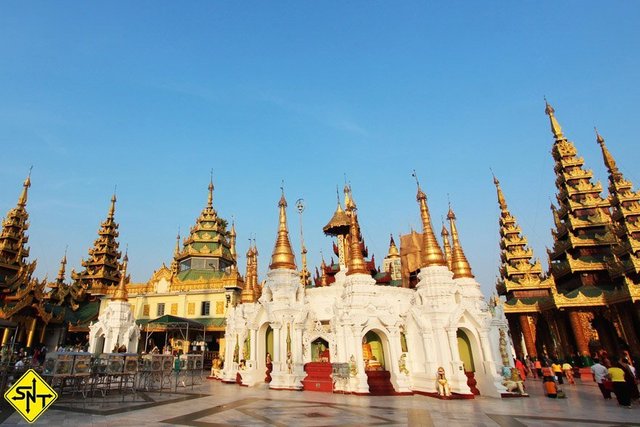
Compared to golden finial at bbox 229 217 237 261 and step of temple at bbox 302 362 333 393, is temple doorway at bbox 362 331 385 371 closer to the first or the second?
step of temple at bbox 302 362 333 393

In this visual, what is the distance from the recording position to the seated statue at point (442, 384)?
507 inches

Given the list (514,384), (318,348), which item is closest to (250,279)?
(318,348)

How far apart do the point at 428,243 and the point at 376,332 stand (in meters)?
4.35

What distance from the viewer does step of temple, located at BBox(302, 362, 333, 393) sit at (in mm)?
15383

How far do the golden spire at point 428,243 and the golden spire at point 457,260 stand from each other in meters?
2.70

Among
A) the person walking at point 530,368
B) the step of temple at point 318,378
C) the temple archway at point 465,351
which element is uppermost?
the temple archway at point 465,351

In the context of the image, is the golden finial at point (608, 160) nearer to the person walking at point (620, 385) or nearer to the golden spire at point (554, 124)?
the golden spire at point (554, 124)

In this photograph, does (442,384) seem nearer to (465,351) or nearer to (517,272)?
(465,351)

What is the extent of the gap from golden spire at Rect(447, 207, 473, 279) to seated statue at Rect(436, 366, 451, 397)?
19.3ft

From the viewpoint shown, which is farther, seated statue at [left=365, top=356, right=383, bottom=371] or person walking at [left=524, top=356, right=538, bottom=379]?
person walking at [left=524, top=356, right=538, bottom=379]

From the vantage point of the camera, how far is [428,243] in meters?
16.3

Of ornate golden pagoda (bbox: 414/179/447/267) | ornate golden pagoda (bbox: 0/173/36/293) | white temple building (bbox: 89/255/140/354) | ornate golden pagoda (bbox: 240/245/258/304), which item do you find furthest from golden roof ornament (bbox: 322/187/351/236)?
ornate golden pagoda (bbox: 0/173/36/293)

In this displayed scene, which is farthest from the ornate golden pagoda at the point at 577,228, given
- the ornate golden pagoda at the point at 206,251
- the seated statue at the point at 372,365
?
the ornate golden pagoda at the point at 206,251

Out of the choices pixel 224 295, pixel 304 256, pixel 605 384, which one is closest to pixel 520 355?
pixel 304 256
